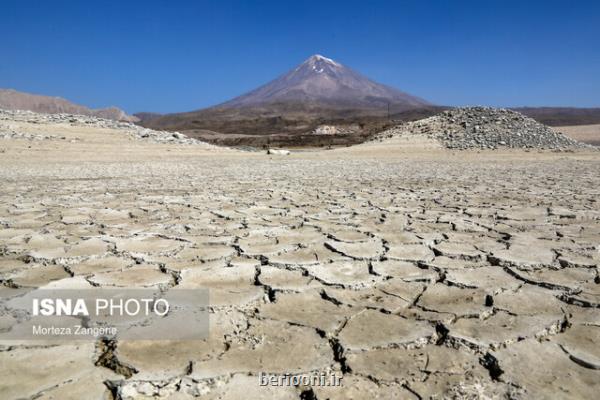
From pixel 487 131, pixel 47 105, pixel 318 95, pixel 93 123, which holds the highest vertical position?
pixel 318 95

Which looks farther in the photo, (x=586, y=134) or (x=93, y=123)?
(x=586, y=134)

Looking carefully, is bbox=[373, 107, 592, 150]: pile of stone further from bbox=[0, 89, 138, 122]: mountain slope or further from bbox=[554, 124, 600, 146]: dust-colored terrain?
bbox=[0, 89, 138, 122]: mountain slope

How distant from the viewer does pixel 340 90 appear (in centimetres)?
12988

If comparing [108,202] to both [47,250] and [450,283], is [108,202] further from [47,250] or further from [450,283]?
[450,283]

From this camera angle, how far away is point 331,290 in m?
1.85

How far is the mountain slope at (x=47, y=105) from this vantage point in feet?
223

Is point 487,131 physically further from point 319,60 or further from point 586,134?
point 319,60

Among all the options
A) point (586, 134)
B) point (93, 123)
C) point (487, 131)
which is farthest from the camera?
point (586, 134)

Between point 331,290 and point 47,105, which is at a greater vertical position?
point 47,105

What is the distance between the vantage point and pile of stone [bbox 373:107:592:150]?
1719 cm

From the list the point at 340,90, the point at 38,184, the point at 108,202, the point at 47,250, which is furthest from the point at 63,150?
the point at 340,90

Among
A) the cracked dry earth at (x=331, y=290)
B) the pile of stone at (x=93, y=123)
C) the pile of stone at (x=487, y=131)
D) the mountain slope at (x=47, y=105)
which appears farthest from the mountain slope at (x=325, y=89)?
the cracked dry earth at (x=331, y=290)

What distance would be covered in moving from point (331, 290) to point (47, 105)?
82.4m

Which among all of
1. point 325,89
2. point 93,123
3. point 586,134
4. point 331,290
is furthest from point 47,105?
point 331,290
